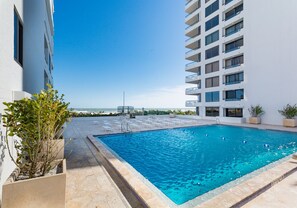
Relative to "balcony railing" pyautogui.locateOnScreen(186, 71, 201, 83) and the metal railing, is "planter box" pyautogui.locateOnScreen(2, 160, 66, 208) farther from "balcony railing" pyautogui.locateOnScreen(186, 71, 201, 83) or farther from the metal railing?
"balcony railing" pyautogui.locateOnScreen(186, 71, 201, 83)

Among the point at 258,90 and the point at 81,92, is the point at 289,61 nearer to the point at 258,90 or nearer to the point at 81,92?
the point at 258,90

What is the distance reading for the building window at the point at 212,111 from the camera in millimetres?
21297

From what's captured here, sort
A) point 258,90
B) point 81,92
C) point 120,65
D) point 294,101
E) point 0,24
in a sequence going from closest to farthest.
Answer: point 0,24, point 294,101, point 258,90, point 120,65, point 81,92

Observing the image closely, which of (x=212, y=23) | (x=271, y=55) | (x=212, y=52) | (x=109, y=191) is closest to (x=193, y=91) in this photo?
(x=212, y=52)

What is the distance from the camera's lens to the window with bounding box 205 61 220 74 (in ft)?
69.7

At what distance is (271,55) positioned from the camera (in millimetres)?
15578

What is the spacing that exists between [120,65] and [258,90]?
74.7 ft

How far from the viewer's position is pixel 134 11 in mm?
17719

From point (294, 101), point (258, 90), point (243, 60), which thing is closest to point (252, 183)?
→ point (294, 101)

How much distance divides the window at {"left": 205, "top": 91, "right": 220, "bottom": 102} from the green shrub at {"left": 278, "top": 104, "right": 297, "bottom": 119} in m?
7.44

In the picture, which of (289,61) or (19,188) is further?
(289,61)

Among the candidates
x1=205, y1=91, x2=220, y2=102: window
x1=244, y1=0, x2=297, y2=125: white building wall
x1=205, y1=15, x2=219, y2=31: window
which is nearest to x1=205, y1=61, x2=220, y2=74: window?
x1=205, y1=91, x2=220, y2=102: window

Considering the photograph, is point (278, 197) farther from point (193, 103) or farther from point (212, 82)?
point (193, 103)

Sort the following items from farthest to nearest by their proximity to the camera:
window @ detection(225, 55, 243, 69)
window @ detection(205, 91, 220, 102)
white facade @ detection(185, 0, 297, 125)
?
1. window @ detection(205, 91, 220, 102)
2. window @ detection(225, 55, 243, 69)
3. white facade @ detection(185, 0, 297, 125)
